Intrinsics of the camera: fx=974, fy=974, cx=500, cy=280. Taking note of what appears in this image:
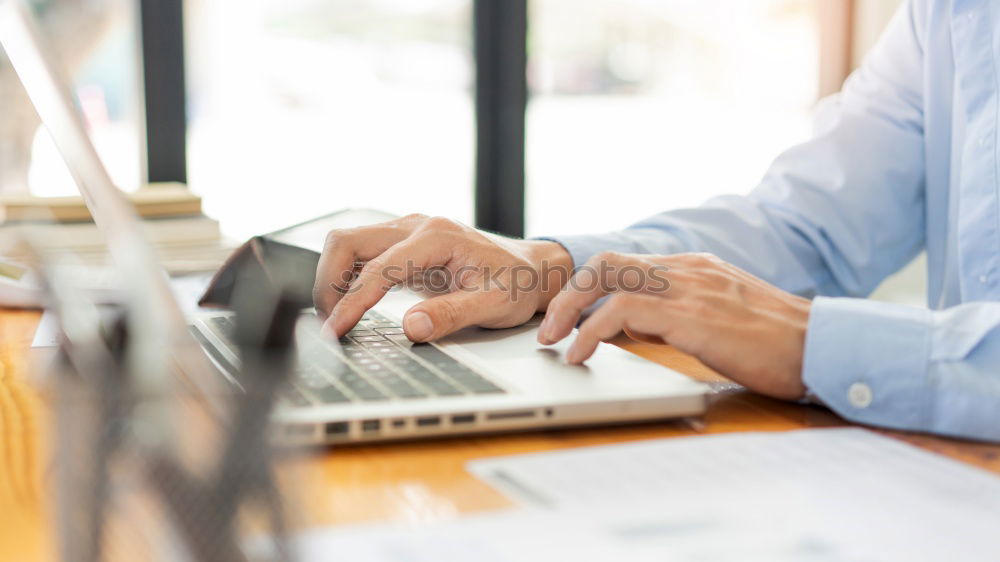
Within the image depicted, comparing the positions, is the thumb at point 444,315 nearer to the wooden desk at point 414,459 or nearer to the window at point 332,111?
the wooden desk at point 414,459

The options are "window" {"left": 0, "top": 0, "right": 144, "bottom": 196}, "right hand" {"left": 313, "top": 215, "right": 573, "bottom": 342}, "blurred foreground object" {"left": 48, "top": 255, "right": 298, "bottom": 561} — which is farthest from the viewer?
"window" {"left": 0, "top": 0, "right": 144, "bottom": 196}

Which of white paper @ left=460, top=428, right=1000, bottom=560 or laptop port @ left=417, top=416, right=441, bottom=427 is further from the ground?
laptop port @ left=417, top=416, right=441, bottom=427

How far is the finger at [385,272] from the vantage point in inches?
31.1

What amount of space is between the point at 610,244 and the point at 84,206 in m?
0.66

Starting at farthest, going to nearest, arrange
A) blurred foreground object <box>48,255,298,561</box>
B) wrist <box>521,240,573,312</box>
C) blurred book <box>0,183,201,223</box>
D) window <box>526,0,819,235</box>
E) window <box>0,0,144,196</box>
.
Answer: window <box>526,0,819,235</box>, window <box>0,0,144,196</box>, blurred book <box>0,183,201,223</box>, wrist <box>521,240,573,312</box>, blurred foreground object <box>48,255,298,561</box>

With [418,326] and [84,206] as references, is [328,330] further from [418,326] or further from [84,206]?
[84,206]

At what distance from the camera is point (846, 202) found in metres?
1.15

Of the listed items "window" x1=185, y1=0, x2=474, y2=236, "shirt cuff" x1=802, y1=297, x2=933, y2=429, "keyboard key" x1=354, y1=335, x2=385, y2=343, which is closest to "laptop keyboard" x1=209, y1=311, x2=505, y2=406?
"keyboard key" x1=354, y1=335, x2=385, y2=343

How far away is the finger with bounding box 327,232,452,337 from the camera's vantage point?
2.59ft

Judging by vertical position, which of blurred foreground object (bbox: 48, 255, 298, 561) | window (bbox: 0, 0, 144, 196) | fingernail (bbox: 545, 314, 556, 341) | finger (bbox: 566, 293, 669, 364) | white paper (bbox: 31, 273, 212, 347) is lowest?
white paper (bbox: 31, 273, 212, 347)

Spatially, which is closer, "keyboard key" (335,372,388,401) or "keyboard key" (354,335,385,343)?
"keyboard key" (335,372,388,401)

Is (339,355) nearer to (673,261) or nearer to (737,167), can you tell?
(673,261)

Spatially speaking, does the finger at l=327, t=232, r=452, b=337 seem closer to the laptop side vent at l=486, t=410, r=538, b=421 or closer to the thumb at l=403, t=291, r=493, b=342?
A: the thumb at l=403, t=291, r=493, b=342

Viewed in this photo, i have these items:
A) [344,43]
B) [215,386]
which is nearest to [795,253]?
[215,386]
